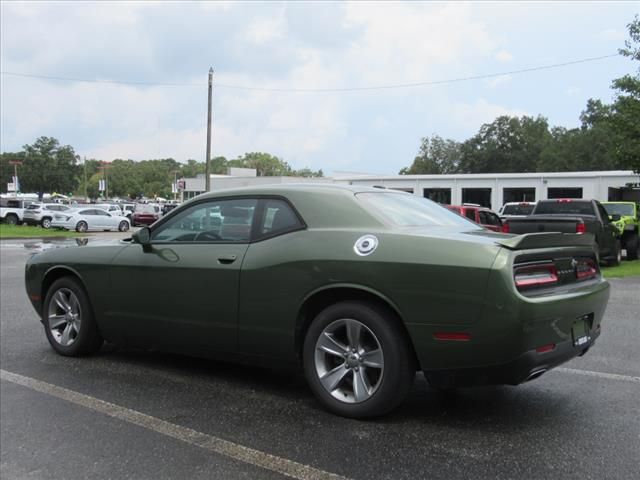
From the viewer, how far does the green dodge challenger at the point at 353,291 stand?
3436 millimetres

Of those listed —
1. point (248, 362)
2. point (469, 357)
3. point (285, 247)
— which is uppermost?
point (285, 247)

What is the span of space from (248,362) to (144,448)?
1088 millimetres

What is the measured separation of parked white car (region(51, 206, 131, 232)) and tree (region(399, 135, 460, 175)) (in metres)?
72.3

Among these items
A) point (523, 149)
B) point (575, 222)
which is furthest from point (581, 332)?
point (523, 149)

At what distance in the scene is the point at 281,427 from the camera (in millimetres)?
3748

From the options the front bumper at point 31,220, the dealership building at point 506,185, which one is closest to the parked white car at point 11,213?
the front bumper at point 31,220

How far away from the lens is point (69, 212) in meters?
34.1

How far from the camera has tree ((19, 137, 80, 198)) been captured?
84.8 metres

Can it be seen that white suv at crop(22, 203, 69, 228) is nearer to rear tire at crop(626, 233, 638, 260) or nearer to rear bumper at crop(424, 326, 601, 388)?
rear tire at crop(626, 233, 638, 260)

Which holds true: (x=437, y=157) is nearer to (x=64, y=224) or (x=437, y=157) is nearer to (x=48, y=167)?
(x=48, y=167)

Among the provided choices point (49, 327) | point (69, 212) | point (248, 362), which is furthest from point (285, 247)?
point (69, 212)

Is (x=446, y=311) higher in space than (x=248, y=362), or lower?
higher

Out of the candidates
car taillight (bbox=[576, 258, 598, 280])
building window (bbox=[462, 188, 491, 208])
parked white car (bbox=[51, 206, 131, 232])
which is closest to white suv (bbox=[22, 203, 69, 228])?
parked white car (bbox=[51, 206, 131, 232])

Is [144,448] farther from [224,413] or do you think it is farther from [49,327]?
[49,327]
